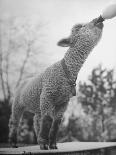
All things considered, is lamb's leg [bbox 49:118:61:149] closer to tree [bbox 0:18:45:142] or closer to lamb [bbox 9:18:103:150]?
lamb [bbox 9:18:103:150]

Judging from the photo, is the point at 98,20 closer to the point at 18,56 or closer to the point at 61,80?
the point at 61,80

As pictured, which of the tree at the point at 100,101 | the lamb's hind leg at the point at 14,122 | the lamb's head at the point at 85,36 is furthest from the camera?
the tree at the point at 100,101

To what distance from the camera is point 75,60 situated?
116 cm

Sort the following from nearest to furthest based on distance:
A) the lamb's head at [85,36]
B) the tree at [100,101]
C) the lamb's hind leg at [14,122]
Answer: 1. the lamb's head at [85,36]
2. the lamb's hind leg at [14,122]
3. the tree at [100,101]

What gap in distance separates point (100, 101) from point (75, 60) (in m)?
0.35

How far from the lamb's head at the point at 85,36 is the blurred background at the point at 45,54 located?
0.13 metres

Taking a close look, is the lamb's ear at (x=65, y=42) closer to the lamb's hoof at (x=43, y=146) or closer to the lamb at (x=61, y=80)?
the lamb at (x=61, y=80)

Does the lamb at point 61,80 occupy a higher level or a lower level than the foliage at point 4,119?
higher

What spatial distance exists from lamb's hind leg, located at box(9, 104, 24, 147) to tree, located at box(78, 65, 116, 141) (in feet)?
0.95

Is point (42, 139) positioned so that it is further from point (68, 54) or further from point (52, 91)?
point (68, 54)

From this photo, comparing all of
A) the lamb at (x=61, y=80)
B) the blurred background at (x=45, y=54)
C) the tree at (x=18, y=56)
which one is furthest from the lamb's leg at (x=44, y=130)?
the tree at (x=18, y=56)

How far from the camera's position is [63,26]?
1354mm

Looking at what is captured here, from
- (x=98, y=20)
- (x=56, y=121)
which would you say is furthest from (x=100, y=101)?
(x=98, y=20)

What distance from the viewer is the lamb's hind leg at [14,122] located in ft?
4.26
